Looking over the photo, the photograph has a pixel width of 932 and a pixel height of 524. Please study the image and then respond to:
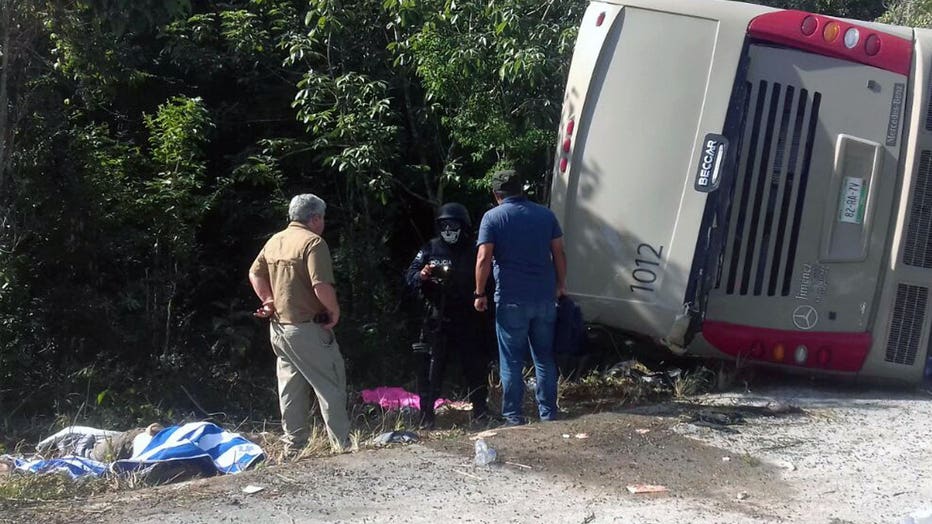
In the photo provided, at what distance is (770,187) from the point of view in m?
7.49

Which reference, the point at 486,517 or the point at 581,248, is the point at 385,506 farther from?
the point at 581,248

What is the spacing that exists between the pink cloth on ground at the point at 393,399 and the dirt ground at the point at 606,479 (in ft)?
4.44

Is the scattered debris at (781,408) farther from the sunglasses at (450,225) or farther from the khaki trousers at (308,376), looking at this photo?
the khaki trousers at (308,376)

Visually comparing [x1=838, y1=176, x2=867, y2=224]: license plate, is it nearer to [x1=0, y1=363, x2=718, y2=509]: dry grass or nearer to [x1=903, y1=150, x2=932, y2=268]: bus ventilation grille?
[x1=903, y1=150, x2=932, y2=268]: bus ventilation grille

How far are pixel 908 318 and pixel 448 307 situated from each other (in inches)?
122

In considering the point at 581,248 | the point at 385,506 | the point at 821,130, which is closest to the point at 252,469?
the point at 385,506

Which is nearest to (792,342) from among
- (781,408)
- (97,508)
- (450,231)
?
(781,408)

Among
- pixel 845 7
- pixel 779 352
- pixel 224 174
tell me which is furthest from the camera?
pixel 845 7

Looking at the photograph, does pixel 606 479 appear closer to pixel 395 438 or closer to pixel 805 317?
pixel 395 438

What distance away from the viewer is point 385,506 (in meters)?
5.38

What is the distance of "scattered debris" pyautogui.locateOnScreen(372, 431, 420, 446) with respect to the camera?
6.54 meters

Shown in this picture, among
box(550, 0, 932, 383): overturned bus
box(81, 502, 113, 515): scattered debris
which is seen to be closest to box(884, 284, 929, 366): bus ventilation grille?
box(550, 0, 932, 383): overturned bus

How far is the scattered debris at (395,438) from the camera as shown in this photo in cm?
654

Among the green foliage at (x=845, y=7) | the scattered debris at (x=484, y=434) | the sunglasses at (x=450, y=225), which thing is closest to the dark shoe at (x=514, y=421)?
the scattered debris at (x=484, y=434)
